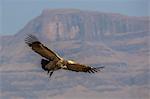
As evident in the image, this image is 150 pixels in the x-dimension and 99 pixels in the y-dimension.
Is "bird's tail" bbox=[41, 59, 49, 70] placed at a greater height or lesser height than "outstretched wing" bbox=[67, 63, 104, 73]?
greater

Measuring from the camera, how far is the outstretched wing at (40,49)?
62.8ft

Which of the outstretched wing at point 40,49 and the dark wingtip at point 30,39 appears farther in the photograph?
the dark wingtip at point 30,39

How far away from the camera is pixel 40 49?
19438mm

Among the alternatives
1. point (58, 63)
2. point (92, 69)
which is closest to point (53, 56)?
point (58, 63)

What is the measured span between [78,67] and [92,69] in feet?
2.27

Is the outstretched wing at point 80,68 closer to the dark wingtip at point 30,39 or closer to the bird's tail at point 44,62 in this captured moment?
the bird's tail at point 44,62

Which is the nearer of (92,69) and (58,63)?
(58,63)

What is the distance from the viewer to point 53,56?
1916cm

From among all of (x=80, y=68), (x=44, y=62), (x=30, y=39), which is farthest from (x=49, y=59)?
(x=80, y=68)

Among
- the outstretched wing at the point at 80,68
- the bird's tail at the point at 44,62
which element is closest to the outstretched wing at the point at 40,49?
the bird's tail at the point at 44,62

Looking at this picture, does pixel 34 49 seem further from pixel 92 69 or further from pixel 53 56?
pixel 92 69

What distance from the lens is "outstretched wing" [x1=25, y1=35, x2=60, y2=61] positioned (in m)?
19.1

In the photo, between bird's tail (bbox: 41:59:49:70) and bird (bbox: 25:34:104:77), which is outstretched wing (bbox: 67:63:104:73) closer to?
bird (bbox: 25:34:104:77)

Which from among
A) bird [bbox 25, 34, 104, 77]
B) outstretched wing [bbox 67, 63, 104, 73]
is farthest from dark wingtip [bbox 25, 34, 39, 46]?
outstretched wing [bbox 67, 63, 104, 73]
